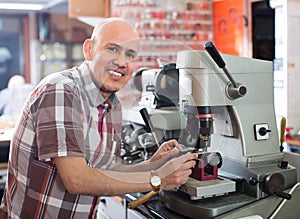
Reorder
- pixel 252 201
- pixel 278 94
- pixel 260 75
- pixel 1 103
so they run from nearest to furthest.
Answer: pixel 252 201, pixel 260 75, pixel 278 94, pixel 1 103

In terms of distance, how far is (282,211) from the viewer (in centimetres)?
134

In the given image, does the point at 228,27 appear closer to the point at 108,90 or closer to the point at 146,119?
the point at 146,119

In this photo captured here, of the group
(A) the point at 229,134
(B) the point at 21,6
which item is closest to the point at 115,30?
(A) the point at 229,134

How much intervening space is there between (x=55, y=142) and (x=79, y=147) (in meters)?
0.07

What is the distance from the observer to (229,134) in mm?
1420

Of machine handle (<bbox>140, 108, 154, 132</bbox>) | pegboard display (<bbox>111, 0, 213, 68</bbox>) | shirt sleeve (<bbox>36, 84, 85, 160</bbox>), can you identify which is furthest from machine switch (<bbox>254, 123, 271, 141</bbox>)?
pegboard display (<bbox>111, 0, 213, 68</bbox>)

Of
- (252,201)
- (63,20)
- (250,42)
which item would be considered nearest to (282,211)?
(252,201)

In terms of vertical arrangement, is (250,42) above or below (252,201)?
above

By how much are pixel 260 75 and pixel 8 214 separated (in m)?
1.00

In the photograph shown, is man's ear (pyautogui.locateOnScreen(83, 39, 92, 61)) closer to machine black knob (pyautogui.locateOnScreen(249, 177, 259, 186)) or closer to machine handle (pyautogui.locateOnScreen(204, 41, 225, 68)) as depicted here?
machine handle (pyautogui.locateOnScreen(204, 41, 225, 68))

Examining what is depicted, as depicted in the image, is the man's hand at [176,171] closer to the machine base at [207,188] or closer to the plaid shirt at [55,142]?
the machine base at [207,188]

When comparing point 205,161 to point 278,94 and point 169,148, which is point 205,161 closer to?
point 169,148

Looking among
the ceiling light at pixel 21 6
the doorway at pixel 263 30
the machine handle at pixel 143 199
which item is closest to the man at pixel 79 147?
the machine handle at pixel 143 199

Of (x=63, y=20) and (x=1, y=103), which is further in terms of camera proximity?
(x=63, y=20)
